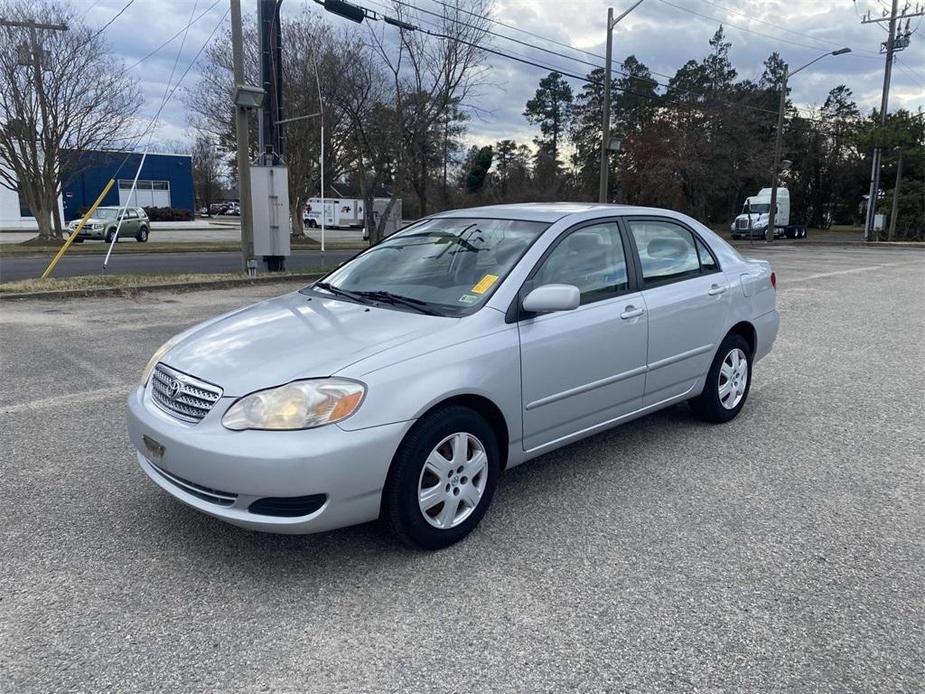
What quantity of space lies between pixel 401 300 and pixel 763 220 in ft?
142

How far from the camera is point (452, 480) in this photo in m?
3.27

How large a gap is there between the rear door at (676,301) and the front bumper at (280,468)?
2056mm

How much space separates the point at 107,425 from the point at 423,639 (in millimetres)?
3389

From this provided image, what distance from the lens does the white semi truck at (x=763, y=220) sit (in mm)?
41094

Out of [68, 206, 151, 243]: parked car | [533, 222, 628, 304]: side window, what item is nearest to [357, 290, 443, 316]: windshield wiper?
[533, 222, 628, 304]: side window

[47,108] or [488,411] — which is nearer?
[488,411]

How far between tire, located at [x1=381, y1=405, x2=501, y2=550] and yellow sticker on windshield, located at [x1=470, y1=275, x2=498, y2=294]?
707 millimetres

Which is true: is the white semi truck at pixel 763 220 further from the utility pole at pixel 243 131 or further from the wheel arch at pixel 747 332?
the wheel arch at pixel 747 332

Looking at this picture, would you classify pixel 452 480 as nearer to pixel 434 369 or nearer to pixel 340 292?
pixel 434 369

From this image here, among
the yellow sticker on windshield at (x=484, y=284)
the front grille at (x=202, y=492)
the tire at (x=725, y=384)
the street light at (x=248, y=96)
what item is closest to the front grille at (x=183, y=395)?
the front grille at (x=202, y=492)

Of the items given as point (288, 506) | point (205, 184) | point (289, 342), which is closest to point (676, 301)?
point (289, 342)

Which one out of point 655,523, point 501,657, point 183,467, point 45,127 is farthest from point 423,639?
point 45,127

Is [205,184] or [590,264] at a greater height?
[205,184]

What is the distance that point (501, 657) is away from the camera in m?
2.54
